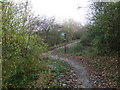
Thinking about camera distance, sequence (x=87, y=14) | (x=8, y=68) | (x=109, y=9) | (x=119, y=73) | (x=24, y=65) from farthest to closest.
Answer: (x=87, y=14), (x=109, y=9), (x=24, y=65), (x=119, y=73), (x=8, y=68)

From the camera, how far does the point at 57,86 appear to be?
158 inches

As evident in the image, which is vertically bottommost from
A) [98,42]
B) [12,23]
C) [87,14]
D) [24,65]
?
[24,65]

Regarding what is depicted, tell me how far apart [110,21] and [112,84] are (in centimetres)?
374

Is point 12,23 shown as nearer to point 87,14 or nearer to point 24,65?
point 24,65

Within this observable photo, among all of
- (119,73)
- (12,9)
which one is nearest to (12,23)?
(12,9)

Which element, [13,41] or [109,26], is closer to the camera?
[13,41]

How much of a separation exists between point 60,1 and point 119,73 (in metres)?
5.58

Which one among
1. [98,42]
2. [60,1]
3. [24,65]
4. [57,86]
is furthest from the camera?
[98,42]

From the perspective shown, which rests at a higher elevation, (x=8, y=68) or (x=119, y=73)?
(x=8, y=68)

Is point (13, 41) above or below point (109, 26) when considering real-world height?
below

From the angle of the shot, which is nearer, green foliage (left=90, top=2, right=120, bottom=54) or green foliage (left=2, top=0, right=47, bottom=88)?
green foliage (left=2, top=0, right=47, bottom=88)

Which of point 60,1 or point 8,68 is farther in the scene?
point 60,1

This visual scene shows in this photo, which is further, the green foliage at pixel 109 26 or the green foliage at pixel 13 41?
the green foliage at pixel 109 26

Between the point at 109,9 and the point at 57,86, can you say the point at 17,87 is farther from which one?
the point at 109,9
